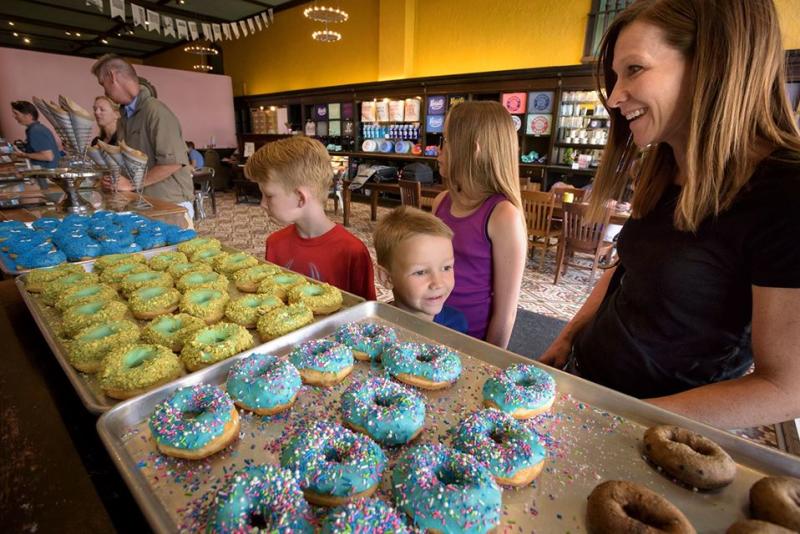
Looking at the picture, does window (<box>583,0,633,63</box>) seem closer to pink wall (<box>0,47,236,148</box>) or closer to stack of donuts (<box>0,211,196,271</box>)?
stack of donuts (<box>0,211,196,271</box>)

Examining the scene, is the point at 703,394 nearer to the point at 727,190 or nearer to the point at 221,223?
the point at 727,190

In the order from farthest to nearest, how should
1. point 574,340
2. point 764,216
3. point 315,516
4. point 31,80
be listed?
point 31,80 < point 574,340 < point 764,216 < point 315,516

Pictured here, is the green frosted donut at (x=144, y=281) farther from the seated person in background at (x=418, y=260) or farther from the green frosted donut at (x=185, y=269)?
the seated person in background at (x=418, y=260)

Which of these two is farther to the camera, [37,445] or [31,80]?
[31,80]

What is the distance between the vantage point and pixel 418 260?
1.51 meters

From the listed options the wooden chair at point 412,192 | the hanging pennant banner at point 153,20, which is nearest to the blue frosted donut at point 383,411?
the wooden chair at point 412,192

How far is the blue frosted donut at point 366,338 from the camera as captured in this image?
1.18 metres

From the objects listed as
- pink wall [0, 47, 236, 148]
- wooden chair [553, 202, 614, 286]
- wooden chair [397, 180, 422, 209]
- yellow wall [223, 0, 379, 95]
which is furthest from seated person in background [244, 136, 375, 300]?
pink wall [0, 47, 236, 148]

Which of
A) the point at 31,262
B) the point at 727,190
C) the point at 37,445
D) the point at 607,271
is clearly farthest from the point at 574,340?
the point at 31,262

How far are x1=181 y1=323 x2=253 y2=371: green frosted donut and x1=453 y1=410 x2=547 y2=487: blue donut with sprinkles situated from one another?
25.9 inches

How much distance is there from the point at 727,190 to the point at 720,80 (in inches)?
9.4

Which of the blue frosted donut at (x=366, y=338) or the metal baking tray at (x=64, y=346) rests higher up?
the blue frosted donut at (x=366, y=338)

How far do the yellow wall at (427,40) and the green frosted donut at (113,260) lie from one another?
733 cm

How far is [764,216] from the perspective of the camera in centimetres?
87
